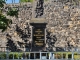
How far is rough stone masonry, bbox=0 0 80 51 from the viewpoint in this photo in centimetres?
2611

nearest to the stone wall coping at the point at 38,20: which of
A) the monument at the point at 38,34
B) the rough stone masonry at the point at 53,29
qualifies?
the monument at the point at 38,34

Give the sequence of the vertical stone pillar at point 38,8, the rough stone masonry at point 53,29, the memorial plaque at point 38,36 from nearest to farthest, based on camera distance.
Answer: the memorial plaque at point 38,36
the rough stone masonry at point 53,29
the vertical stone pillar at point 38,8

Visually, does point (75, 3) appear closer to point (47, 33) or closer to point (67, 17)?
point (67, 17)

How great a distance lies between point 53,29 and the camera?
2639 cm

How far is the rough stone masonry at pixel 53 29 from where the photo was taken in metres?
26.1

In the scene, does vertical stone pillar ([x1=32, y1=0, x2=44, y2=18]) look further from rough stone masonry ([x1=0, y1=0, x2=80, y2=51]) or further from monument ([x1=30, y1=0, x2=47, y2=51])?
monument ([x1=30, y1=0, x2=47, y2=51])

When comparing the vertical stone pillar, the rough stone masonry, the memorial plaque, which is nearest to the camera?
the memorial plaque

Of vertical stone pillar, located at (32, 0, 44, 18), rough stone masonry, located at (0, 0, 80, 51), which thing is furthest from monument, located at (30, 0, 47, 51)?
vertical stone pillar, located at (32, 0, 44, 18)

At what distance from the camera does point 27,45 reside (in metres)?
26.2

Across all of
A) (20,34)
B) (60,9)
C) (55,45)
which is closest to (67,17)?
(60,9)

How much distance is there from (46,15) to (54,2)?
53.3 inches

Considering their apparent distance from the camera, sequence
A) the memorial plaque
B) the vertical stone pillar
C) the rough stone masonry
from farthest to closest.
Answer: the vertical stone pillar, the rough stone masonry, the memorial plaque

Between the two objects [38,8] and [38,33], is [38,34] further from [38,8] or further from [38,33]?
[38,8]

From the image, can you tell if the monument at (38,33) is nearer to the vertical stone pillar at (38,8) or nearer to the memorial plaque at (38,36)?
the memorial plaque at (38,36)
